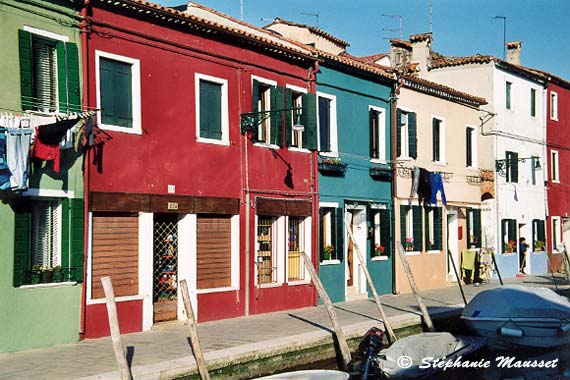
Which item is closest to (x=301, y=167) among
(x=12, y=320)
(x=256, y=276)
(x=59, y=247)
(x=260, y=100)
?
(x=260, y=100)

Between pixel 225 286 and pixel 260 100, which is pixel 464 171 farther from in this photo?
pixel 225 286

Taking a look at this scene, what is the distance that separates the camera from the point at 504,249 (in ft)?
97.4

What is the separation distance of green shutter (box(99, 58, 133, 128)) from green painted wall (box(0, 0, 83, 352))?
0.94m

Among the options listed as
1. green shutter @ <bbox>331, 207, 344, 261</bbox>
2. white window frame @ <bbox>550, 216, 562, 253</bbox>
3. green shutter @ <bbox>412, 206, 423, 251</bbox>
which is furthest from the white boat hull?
white window frame @ <bbox>550, 216, 562, 253</bbox>

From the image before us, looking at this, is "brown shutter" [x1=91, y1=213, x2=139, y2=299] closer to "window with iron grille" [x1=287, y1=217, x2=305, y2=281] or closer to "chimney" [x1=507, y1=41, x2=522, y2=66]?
"window with iron grille" [x1=287, y1=217, x2=305, y2=281]

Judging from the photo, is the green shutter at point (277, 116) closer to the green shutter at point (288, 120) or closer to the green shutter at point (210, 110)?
the green shutter at point (288, 120)

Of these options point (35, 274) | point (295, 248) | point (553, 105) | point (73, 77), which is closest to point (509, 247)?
point (553, 105)

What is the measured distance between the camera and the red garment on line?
1264cm

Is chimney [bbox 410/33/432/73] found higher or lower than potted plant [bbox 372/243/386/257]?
higher

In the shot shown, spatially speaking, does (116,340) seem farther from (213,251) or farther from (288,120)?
(288,120)

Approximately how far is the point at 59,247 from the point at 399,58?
2012cm

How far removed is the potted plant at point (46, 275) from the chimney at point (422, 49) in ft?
69.0

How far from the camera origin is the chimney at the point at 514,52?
34625 mm

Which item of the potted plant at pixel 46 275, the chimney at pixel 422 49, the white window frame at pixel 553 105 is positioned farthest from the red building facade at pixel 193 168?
the white window frame at pixel 553 105
